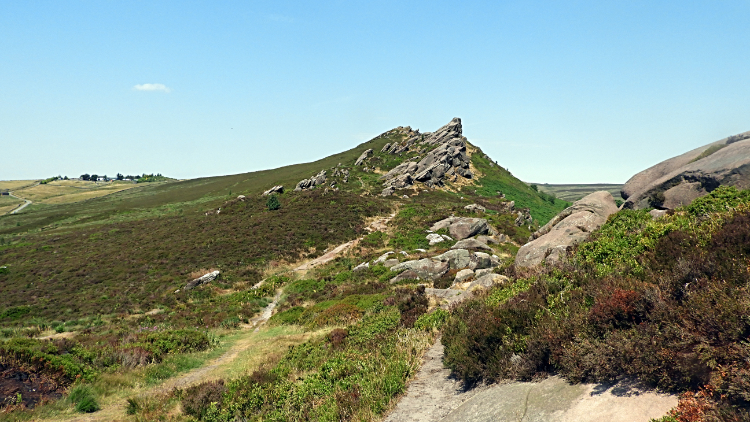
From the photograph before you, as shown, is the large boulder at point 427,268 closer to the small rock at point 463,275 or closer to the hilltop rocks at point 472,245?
the small rock at point 463,275

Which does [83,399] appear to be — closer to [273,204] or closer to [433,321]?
[433,321]

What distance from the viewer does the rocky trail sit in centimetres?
520

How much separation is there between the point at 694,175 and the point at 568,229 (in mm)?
5774

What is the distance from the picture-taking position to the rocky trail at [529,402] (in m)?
5.20

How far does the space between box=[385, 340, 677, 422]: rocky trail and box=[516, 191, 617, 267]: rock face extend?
393 inches

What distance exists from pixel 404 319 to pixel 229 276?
26.8 m

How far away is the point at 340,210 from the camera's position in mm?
60594

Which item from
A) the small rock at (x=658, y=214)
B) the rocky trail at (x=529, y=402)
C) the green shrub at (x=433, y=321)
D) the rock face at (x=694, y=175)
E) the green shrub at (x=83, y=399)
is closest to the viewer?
the rocky trail at (x=529, y=402)

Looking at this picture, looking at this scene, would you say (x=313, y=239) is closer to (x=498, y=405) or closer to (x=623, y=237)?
(x=623, y=237)

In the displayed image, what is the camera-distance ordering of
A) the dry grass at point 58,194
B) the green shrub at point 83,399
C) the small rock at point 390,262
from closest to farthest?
1. the green shrub at point 83,399
2. the small rock at point 390,262
3. the dry grass at point 58,194

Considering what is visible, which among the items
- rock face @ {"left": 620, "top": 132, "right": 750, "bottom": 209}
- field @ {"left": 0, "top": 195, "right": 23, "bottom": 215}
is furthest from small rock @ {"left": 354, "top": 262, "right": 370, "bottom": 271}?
field @ {"left": 0, "top": 195, "right": 23, "bottom": 215}

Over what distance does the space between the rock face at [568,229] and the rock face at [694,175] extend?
192 centimetres

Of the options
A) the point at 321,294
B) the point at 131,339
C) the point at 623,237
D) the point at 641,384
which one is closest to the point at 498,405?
the point at 641,384

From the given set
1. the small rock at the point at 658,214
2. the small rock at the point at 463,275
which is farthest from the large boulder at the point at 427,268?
the small rock at the point at 658,214
